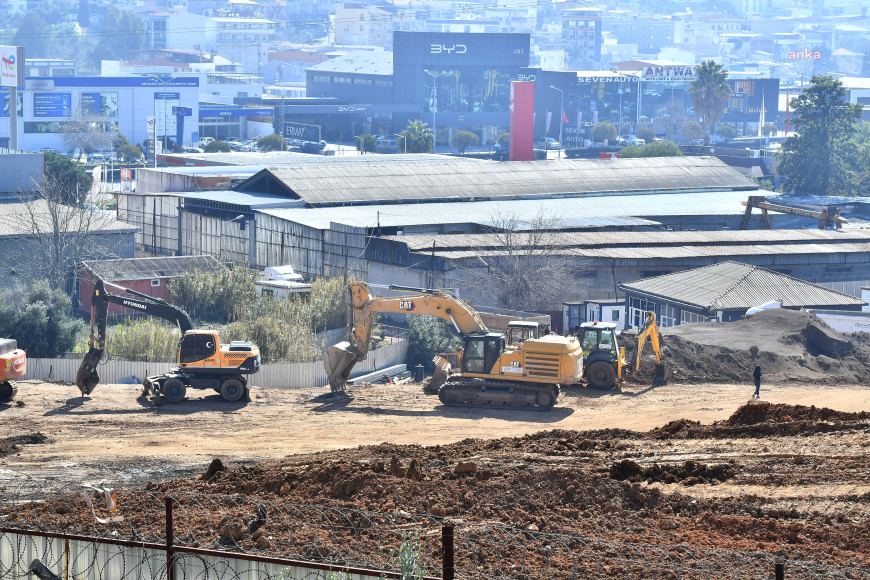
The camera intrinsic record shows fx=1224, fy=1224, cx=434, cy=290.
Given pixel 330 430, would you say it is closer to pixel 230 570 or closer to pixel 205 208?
pixel 230 570

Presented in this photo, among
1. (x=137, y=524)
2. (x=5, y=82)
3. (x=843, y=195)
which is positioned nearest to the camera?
(x=137, y=524)

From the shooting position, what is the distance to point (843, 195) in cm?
10581

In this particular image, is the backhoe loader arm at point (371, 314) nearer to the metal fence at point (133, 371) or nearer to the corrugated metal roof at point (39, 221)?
the metal fence at point (133, 371)

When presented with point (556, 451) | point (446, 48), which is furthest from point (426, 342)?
point (446, 48)

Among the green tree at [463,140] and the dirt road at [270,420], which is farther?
the green tree at [463,140]

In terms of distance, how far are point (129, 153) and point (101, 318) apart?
343ft

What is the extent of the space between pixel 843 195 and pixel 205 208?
5801 cm

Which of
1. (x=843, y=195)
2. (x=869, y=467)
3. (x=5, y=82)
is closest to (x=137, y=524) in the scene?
(x=869, y=467)

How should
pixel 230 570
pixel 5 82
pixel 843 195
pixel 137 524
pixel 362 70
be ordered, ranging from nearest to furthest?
pixel 230 570, pixel 137 524, pixel 843 195, pixel 5 82, pixel 362 70

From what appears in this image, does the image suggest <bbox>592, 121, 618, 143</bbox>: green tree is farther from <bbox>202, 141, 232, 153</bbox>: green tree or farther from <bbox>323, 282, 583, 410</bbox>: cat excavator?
<bbox>323, 282, 583, 410</bbox>: cat excavator

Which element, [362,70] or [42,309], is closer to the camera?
[42,309]

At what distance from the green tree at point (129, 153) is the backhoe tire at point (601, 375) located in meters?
107

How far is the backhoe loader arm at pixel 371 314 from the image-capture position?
122 ft

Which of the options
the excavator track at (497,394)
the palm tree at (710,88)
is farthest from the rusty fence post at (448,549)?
the palm tree at (710,88)
